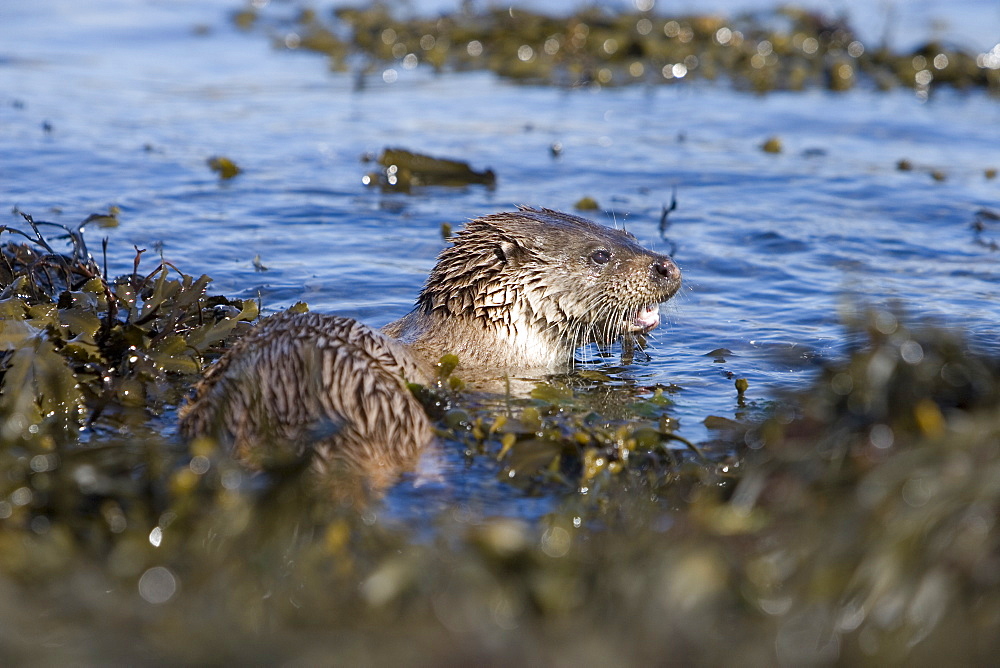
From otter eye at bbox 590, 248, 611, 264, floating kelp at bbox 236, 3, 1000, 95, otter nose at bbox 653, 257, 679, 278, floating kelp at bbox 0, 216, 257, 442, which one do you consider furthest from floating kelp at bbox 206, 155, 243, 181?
otter nose at bbox 653, 257, 679, 278

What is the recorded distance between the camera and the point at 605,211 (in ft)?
25.9

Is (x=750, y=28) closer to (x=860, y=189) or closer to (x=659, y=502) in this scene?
(x=860, y=189)

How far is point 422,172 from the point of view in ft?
28.1

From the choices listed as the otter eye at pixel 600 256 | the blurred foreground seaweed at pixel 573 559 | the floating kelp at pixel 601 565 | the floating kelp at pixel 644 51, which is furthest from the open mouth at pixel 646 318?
the floating kelp at pixel 644 51

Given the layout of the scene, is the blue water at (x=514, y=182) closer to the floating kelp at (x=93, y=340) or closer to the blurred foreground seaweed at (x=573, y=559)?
the blurred foreground seaweed at (x=573, y=559)

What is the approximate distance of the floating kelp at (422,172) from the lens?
847 cm

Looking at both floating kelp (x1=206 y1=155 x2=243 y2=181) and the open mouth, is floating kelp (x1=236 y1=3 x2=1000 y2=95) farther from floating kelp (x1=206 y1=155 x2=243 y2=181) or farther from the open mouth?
the open mouth

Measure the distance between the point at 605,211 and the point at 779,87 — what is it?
15.9 feet

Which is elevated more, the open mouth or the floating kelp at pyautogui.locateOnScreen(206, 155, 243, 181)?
the floating kelp at pyautogui.locateOnScreen(206, 155, 243, 181)

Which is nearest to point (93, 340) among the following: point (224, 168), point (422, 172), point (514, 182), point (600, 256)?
point (600, 256)

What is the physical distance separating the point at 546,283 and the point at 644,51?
772 centimetres

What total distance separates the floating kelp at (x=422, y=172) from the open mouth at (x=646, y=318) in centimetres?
312

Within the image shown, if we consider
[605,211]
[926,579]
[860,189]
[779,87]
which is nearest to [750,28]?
[779,87]

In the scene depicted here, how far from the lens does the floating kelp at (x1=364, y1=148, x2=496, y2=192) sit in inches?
333
